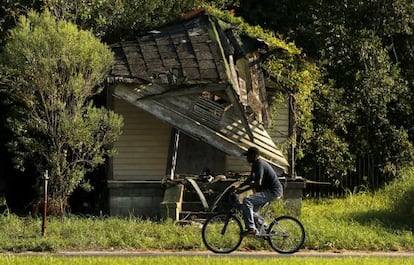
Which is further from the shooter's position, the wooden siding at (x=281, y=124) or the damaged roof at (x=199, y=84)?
the wooden siding at (x=281, y=124)

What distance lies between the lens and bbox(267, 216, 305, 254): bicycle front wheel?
12.6 m

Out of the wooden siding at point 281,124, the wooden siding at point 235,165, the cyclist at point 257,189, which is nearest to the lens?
the cyclist at point 257,189

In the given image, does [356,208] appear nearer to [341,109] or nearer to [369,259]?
[341,109]

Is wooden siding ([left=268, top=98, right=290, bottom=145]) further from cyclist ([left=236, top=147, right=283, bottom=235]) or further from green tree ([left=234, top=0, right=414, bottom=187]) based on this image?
cyclist ([left=236, top=147, right=283, bottom=235])

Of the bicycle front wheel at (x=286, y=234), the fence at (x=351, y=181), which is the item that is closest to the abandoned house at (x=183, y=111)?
the bicycle front wheel at (x=286, y=234)

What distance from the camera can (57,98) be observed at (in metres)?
15.6

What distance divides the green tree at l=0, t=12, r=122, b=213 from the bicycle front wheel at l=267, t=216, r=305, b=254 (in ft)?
15.5

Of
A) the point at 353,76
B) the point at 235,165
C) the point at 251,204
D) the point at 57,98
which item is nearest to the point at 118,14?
the point at 57,98

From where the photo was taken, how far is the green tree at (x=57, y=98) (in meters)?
15.2

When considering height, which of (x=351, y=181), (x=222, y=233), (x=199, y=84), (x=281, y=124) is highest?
(x=199, y=84)

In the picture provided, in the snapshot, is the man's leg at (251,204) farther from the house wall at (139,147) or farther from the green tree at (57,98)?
the house wall at (139,147)

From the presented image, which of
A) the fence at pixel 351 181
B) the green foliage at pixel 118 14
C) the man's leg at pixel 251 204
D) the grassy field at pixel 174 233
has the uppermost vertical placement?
the green foliage at pixel 118 14

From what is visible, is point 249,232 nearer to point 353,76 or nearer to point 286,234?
point 286,234

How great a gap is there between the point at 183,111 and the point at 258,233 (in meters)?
5.12
